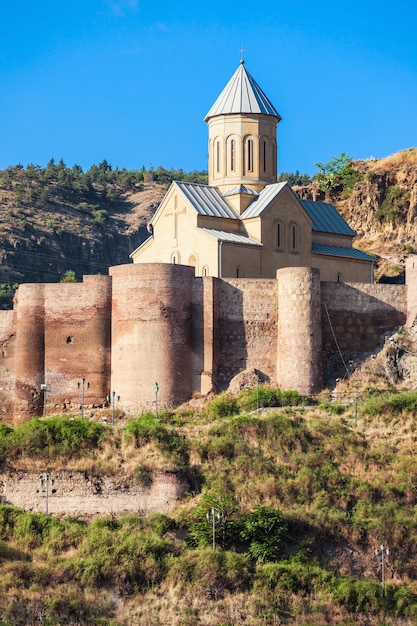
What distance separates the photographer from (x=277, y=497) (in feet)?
137

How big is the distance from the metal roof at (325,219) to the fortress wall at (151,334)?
8.96 metres

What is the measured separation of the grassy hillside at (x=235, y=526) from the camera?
38312 millimetres

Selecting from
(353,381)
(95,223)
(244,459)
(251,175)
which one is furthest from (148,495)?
(95,223)

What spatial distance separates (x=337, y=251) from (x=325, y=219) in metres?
1.99

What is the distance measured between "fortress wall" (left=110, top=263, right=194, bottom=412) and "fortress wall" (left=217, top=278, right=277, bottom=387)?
1127 mm

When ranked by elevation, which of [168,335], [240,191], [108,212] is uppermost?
[108,212]

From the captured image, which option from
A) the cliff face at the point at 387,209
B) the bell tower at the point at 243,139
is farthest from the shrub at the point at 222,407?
the cliff face at the point at 387,209

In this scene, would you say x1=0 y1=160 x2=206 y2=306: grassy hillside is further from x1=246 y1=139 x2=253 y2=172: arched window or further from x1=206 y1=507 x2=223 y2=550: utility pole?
x1=206 y1=507 x2=223 y2=550: utility pole

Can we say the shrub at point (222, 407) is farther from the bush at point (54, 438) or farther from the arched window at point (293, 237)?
the arched window at point (293, 237)

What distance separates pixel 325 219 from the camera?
55.1 meters

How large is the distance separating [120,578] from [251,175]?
18.9 metres

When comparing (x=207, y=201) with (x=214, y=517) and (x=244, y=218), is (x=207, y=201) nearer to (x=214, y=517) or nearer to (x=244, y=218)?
(x=244, y=218)

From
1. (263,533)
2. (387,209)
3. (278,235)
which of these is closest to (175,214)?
→ (278,235)

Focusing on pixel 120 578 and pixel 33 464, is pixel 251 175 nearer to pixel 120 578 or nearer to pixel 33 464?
pixel 33 464
